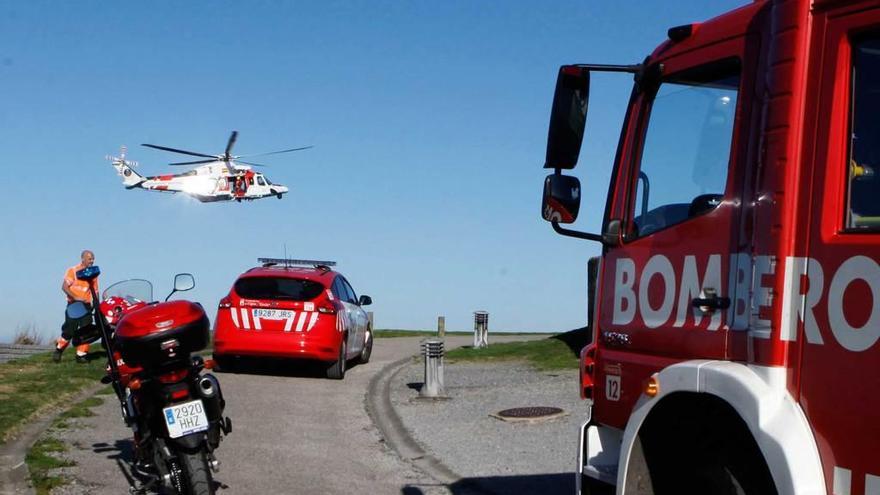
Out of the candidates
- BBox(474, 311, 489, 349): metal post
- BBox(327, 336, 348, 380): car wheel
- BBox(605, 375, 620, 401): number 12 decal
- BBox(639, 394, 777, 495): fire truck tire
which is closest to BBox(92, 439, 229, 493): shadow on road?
BBox(605, 375, 620, 401): number 12 decal

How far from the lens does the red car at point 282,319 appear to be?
55.2ft

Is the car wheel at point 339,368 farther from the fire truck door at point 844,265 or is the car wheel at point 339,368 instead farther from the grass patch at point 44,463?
the fire truck door at point 844,265

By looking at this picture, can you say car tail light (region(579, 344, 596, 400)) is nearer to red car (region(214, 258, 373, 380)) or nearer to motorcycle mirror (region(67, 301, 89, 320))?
motorcycle mirror (region(67, 301, 89, 320))

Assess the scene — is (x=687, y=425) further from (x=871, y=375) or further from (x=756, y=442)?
(x=871, y=375)

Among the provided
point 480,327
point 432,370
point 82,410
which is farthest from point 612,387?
point 480,327

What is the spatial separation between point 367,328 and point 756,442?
1699 cm

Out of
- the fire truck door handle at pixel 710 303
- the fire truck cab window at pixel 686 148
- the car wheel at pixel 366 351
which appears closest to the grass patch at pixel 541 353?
the car wheel at pixel 366 351

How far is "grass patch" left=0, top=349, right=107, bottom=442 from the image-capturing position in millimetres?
12266

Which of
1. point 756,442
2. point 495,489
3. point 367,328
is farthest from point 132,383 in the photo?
point 367,328

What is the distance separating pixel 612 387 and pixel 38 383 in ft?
36.7

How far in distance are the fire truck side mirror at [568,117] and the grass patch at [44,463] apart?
16.2 feet

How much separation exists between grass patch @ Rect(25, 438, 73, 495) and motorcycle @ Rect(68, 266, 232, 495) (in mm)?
1303

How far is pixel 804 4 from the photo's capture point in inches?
172

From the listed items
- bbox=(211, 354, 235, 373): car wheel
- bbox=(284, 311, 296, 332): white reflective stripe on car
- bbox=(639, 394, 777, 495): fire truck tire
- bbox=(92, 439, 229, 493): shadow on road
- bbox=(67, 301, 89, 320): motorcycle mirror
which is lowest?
bbox=(211, 354, 235, 373): car wheel
